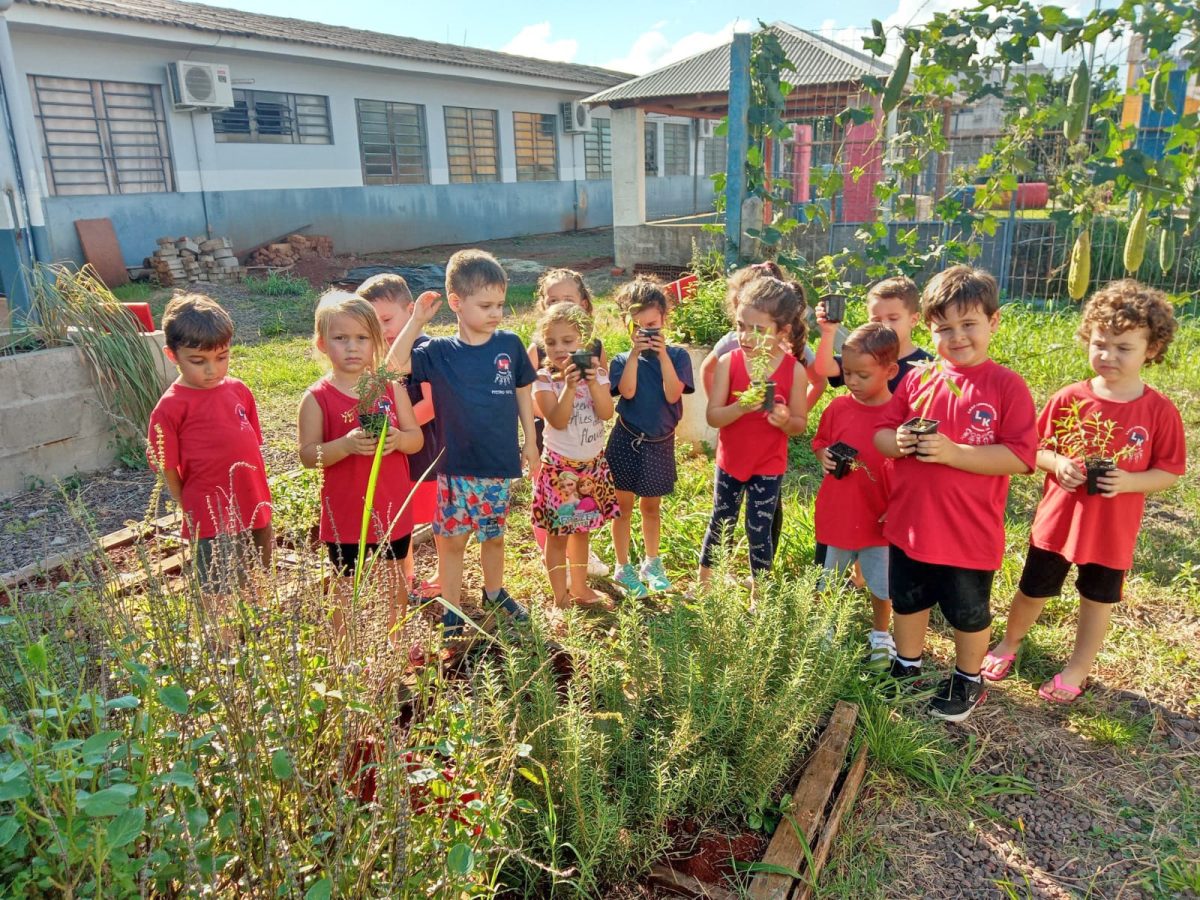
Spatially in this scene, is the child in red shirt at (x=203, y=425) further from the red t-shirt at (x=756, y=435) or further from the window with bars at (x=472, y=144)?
the window with bars at (x=472, y=144)

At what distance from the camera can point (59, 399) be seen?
517 cm

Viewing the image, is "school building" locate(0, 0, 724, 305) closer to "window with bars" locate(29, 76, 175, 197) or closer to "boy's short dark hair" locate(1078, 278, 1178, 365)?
"window with bars" locate(29, 76, 175, 197)

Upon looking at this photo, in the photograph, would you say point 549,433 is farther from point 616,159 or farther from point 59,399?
point 616,159

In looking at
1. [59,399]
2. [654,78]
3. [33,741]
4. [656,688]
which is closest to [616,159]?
[654,78]

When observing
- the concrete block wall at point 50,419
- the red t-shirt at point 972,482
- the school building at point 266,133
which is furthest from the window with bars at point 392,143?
the red t-shirt at point 972,482

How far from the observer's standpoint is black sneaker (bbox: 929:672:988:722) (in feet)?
9.51

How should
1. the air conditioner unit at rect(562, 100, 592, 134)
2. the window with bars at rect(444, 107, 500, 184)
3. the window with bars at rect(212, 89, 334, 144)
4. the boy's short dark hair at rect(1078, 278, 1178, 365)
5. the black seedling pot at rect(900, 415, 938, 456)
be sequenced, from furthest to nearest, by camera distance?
the air conditioner unit at rect(562, 100, 592, 134)
the window with bars at rect(444, 107, 500, 184)
the window with bars at rect(212, 89, 334, 144)
the boy's short dark hair at rect(1078, 278, 1178, 365)
the black seedling pot at rect(900, 415, 938, 456)

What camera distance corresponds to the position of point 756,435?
3.49m

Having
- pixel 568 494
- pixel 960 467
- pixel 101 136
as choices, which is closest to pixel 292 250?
pixel 101 136

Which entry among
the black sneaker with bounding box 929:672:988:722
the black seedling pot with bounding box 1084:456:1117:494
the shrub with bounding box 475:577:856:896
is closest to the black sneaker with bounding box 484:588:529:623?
the shrub with bounding box 475:577:856:896

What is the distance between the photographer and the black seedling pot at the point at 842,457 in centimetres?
305

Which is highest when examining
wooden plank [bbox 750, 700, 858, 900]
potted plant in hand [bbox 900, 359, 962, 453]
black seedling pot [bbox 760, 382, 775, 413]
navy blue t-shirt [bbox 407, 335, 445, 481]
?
potted plant in hand [bbox 900, 359, 962, 453]

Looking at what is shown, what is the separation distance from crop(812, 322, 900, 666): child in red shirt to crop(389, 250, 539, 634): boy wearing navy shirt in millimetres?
1176

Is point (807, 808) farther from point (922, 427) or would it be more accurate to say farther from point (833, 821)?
point (922, 427)
